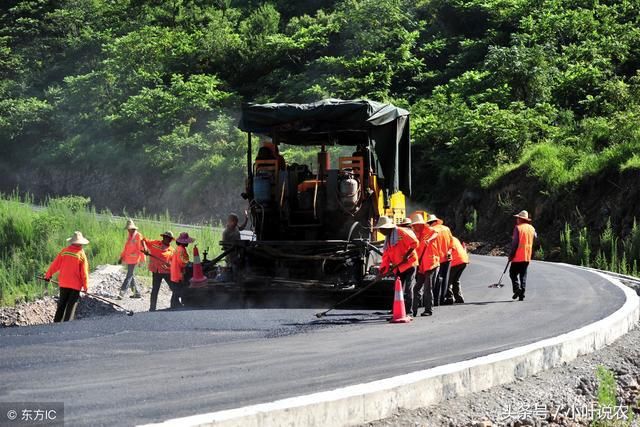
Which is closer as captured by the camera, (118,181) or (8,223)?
(8,223)

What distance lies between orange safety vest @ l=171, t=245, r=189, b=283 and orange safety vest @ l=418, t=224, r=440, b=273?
461 centimetres

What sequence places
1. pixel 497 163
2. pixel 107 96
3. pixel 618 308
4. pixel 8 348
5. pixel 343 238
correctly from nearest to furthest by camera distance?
1. pixel 8 348
2. pixel 618 308
3. pixel 343 238
4. pixel 497 163
5. pixel 107 96

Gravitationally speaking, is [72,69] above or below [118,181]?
above

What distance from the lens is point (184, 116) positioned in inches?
1886

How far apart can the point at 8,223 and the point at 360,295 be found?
17462 millimetres

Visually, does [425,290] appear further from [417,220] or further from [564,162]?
[564,162]

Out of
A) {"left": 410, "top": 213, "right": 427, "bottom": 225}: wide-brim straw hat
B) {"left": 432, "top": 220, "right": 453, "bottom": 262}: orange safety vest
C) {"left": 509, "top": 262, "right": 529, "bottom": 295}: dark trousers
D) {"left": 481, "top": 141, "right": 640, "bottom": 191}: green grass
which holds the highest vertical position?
{"left": 481, "top": 141, "right": 640, "bottom": 191}: green grass

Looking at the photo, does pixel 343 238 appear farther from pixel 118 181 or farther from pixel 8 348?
pixel 118 181

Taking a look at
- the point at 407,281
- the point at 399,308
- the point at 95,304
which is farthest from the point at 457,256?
the point at 95,304

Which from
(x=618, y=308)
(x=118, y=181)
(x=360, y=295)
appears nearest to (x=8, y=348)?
(x=360, y=295)

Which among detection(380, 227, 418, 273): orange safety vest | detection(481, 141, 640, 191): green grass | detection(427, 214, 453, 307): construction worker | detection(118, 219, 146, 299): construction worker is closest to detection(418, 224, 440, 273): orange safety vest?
detection(380, 227, 418, 273): orange safety vest

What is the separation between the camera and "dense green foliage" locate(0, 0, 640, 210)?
110 ft

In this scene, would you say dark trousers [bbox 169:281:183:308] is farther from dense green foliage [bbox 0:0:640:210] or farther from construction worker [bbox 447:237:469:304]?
dense green foliage [bbox 0:0:640:210]

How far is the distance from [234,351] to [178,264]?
23.5 ft
